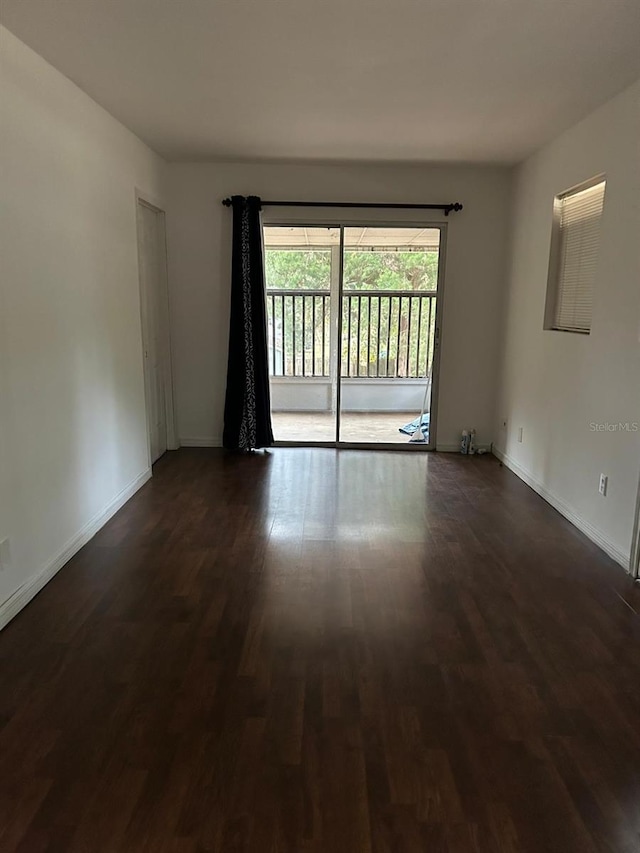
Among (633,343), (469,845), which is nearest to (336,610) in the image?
(469,845)

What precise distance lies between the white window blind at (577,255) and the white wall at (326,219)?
1.12 meters

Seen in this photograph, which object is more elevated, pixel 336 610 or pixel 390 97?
pixel 390 97

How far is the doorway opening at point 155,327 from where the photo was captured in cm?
465

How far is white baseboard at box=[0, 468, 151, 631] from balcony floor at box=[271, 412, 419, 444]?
Result: 199 cm

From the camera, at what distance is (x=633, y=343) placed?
9.88 ft

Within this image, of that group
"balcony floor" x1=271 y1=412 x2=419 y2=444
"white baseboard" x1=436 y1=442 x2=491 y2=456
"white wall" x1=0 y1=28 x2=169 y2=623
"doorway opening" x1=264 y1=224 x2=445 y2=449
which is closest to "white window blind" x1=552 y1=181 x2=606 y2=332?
"doorway opening" x1=264 y1=224 x2=445 y2=449

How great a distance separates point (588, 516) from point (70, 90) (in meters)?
3.76

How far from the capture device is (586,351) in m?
3.57

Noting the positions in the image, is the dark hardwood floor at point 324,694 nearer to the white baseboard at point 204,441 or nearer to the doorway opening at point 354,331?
the white baseboard at point 204,441

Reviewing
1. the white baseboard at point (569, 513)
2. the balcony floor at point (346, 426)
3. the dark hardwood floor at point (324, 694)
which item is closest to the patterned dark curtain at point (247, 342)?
the balcony floor at point (346, 426)

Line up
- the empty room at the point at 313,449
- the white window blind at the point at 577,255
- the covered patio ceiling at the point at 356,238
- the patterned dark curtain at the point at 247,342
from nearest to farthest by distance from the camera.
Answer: the empty room at the point at 313,449 < the white window blind at the point at 577,255 < the patterned dark curtain at the point at 247,342 < the covered patio ceiling at the point at 356,238

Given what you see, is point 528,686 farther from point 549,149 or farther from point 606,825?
point 549,149

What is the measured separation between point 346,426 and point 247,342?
5.52 ft

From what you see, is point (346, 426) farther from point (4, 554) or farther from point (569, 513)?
point (4, 554)
